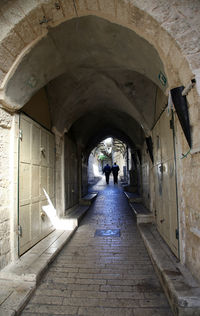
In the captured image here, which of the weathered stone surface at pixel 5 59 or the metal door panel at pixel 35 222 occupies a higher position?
the weathered stone surface at pixel 5 59

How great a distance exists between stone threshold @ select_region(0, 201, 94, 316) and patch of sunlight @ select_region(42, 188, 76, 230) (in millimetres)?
720

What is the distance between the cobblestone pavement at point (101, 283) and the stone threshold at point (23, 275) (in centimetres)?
13

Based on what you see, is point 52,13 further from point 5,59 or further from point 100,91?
point 100,91

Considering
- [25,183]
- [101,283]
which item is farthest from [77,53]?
[101,283]

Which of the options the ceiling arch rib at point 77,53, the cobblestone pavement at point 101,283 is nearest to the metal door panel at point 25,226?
the cobblestone pavement at point 101,283

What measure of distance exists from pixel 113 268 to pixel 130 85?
381 cm

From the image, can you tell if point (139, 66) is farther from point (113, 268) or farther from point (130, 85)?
point (113, 268)

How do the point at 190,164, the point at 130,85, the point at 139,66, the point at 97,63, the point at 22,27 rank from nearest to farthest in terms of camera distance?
the point at 190,164
the point at 22,27
the point at 139,66
the point at 97,63
the point at 130,85

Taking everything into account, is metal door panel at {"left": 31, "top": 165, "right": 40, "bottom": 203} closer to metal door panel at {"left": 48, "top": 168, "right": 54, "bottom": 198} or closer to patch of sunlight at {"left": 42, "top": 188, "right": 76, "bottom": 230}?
patch of sunlight at {"left": 42, "top": 188, "right": 76, "bottom": 230}

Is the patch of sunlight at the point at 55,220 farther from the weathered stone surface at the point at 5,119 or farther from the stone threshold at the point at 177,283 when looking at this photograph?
the stone threshold at the point at 177,283

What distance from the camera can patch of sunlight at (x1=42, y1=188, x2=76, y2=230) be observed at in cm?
412

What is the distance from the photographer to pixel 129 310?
6.66 feet

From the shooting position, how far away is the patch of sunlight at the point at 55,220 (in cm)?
412

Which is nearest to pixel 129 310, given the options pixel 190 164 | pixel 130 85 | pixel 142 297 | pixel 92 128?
pixel 142 297
